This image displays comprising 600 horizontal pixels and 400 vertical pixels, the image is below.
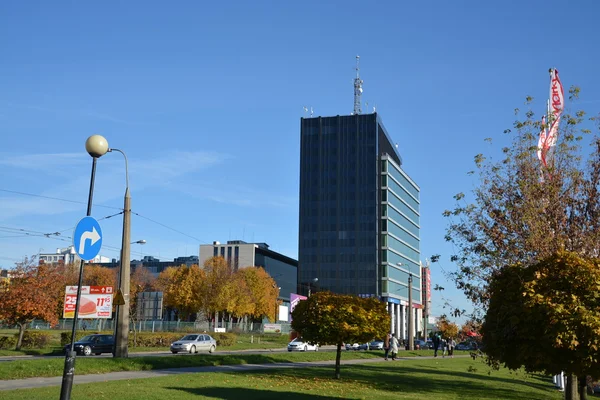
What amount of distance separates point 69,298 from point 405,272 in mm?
120599

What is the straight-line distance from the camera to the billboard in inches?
1056

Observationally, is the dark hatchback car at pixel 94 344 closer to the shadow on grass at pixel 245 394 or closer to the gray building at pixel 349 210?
the shadow on grass at pixel 245 394

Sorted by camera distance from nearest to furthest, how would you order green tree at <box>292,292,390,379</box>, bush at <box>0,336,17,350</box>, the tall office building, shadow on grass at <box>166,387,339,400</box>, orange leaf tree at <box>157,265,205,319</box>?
shadow on grass at <box>166,387,339,400</box>
green tree at <box>292,292,390,379</box>
bush at <box>0,336,17,350</box>
orange leaf tree at <box>157,265,205,319</box>
the tall office building

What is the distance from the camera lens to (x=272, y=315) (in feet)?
343

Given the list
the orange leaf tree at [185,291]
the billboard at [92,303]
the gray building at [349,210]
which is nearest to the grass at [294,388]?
the billboard at [92,303]

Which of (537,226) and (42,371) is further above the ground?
(537,226)

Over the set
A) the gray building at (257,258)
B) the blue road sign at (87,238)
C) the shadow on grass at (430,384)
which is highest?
the gray building at (257,258)

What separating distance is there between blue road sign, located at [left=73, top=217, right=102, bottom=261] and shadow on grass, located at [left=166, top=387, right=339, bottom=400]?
20.8 ft

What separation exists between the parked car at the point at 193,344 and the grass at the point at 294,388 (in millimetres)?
17591

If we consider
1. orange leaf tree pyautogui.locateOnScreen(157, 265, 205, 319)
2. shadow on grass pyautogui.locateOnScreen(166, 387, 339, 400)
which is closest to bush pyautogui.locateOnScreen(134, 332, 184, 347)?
shadow on grass pyautogui.locateOnScreen(166, 387, 339, 400)

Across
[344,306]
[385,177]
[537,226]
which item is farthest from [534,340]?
[385,177]

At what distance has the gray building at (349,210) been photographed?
130 meters

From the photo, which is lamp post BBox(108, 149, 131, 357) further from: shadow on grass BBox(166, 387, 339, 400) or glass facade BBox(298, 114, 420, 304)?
glass facade BBox(298, 114, 420, 304)

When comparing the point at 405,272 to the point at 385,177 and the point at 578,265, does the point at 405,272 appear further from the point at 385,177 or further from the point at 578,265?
the point at 578,265
